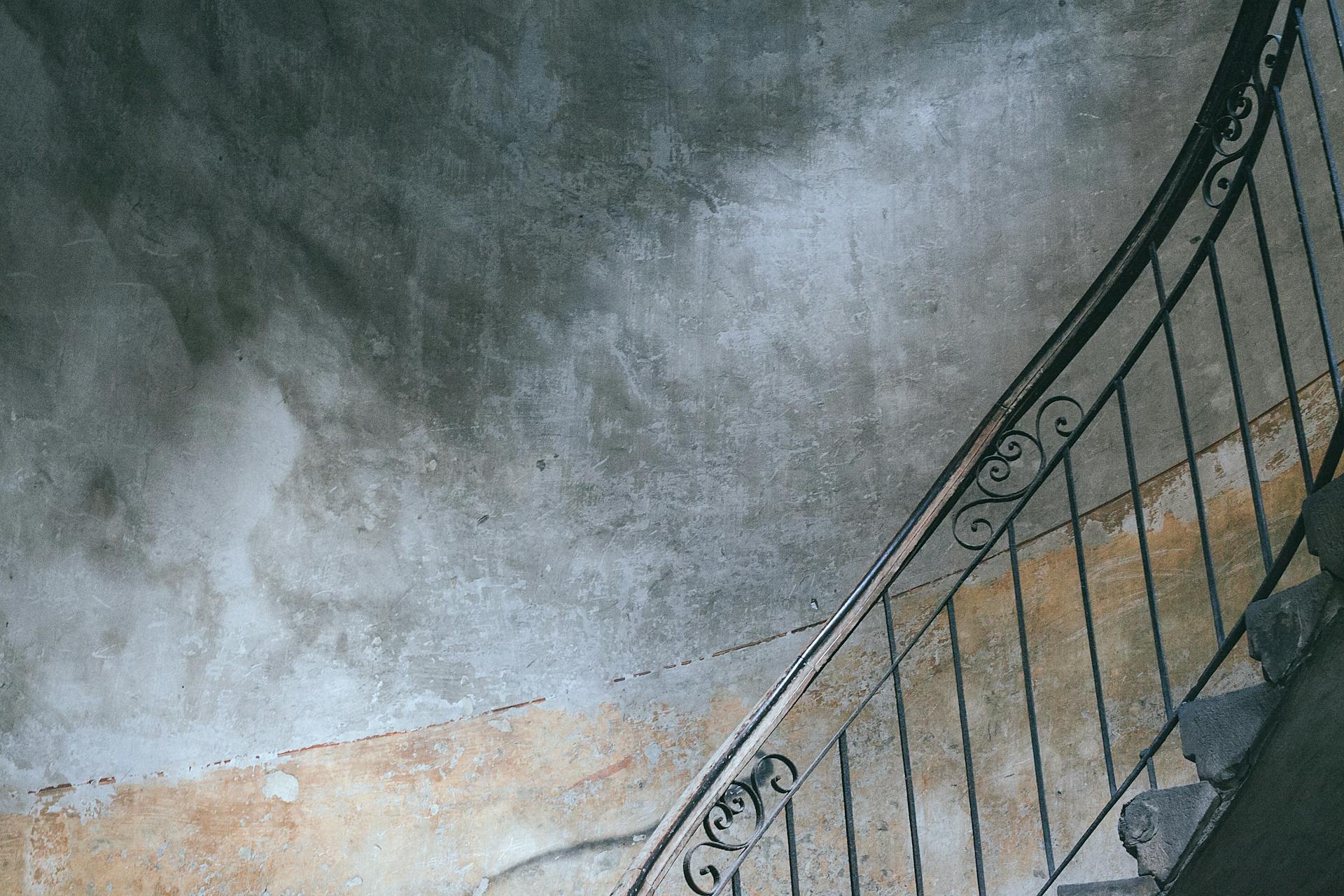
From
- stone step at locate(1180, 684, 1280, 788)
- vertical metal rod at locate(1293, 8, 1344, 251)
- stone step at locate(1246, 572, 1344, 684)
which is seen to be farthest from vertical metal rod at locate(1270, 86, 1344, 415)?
stone step at locate(1180, 684, 1280, 788)

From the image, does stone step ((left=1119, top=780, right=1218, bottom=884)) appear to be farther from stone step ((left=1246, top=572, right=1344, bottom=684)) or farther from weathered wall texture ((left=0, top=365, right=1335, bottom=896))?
weathered wall texture ((left=0, top=365, right=1335, bottom=896))

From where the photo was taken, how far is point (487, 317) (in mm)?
4402

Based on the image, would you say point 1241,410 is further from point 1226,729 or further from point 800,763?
point 800,763

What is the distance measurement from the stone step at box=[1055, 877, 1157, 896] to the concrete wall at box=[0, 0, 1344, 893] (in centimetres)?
216

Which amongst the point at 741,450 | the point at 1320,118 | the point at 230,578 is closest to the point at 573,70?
the point at 741,450

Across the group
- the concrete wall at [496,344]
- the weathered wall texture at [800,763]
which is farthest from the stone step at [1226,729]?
the concrete wall at [496,344]

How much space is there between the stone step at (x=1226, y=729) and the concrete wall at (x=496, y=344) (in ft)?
7.79

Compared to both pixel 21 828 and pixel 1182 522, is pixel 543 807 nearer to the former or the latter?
pixel 21 828

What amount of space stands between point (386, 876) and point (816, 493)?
80.6 inches

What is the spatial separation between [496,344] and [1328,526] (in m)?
3.27

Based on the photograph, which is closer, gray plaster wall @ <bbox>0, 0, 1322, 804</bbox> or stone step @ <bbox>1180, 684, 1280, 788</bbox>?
stone step @ <bbox>1180, 684, 1280, 788</bbox>

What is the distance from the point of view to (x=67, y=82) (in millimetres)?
4215

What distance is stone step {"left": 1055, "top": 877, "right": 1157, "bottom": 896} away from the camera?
1839mm

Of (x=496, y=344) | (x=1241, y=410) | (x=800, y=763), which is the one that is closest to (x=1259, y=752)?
(x=1241, y=410)
